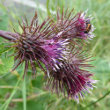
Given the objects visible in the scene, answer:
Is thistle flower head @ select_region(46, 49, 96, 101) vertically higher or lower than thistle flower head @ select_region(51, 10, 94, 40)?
lower

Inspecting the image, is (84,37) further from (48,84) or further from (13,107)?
(13,107)

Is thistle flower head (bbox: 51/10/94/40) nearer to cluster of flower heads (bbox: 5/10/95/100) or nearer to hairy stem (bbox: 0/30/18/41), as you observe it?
cluster of flower heads (bbox: 5/10/95/100)

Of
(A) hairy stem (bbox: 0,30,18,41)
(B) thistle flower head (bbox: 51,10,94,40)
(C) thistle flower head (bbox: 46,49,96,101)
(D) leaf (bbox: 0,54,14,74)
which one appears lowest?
(C) thistle flower head (bbox: 46,49,96,101)

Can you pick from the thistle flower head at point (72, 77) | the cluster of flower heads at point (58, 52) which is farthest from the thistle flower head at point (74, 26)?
the thistle flower head at point (72, 77)

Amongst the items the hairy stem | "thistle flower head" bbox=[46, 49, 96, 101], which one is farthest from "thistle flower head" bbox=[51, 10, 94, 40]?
the hairy stem

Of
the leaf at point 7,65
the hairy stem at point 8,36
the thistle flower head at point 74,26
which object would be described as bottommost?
the leaf at point 7,65

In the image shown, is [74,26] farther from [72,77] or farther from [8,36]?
[8,36]

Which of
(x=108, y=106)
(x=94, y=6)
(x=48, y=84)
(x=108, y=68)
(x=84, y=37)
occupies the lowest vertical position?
(x=108, y=106)

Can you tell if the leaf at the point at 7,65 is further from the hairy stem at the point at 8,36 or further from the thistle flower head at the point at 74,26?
the thistle flower head at the point at 74,26

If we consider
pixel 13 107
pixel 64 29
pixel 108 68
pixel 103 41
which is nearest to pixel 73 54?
pixel 64 29
